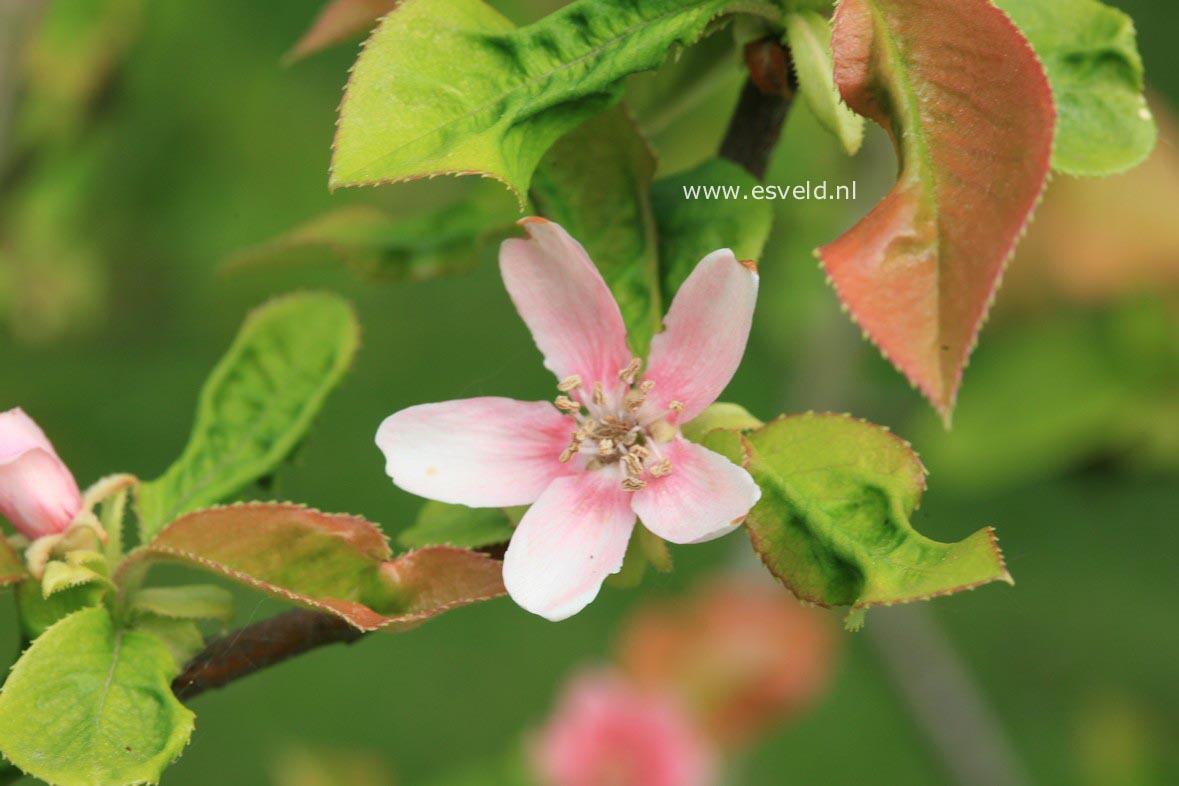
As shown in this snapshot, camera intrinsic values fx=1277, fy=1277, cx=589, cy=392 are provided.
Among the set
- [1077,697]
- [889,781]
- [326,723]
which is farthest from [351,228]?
[1077,697]

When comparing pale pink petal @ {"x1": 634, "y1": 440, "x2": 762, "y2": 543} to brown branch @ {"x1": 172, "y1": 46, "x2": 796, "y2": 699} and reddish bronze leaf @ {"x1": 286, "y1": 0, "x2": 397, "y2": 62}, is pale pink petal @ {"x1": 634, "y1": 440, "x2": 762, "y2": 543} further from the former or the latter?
reddish bronze leaf @ {"x1": 286, "y1": 0, "x2": 397, "y2": 62}

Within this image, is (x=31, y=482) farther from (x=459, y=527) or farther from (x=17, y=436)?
(x=459, y=527)

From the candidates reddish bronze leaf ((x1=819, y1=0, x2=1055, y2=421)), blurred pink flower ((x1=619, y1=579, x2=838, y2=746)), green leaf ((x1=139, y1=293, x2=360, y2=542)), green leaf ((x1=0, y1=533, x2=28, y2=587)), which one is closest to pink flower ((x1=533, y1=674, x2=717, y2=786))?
blurred pink flower ((x1=619, y1=579, x2=838, y2=746))

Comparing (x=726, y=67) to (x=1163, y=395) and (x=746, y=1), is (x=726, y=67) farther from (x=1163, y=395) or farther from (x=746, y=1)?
(x=1163, y=395)

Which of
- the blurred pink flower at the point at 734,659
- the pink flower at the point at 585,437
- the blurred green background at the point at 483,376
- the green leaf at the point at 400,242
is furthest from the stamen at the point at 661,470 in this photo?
the blurred pink flower at the point at 734,659

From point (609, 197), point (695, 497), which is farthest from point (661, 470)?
point (609, 197)
